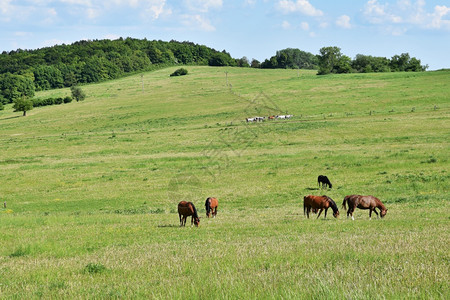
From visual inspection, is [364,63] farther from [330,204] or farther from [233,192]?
[330,204]

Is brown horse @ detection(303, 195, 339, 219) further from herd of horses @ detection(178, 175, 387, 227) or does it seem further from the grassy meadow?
the grassy meadow

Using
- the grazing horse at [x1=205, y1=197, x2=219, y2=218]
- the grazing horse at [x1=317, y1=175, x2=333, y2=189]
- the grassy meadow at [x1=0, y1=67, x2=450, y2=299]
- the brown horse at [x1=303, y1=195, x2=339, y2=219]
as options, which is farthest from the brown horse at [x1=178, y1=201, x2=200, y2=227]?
the grazing horse at [x1=317, y1=175, x2=333, y2=189]

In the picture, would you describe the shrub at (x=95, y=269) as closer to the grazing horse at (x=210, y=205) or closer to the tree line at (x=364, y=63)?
the grazing horse at (x=210, y=205)

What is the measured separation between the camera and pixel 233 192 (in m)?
37.1

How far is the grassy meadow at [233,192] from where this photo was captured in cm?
706

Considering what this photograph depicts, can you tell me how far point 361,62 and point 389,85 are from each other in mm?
75885

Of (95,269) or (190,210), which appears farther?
(190,210)

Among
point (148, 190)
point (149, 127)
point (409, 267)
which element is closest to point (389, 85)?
point (149, 127)

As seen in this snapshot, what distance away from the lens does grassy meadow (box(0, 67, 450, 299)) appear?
7062 mm

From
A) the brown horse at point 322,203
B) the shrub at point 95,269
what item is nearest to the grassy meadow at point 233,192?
the shrub at point 95,269

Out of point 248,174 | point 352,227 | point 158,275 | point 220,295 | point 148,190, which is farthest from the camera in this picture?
point 248,174

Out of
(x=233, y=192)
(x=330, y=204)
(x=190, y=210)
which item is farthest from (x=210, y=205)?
(x=233, y=192)

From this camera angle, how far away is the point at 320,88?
12838 centimetres

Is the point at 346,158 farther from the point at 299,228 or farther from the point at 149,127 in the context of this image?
the point at 149,127
